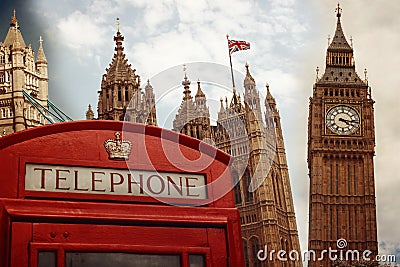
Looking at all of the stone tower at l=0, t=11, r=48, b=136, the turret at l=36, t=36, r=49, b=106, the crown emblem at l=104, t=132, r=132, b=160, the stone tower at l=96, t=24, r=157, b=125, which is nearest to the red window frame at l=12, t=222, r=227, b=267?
the crown emblem at l=104, t=132, r=132, b=160

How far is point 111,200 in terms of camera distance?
3770mm

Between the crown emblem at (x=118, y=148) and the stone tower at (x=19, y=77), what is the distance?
102 ft

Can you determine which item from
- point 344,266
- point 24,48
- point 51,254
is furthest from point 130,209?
point 24,48

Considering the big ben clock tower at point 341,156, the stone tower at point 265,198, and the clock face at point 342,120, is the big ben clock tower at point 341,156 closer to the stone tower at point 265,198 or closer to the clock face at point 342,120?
the clock face at point 342,120

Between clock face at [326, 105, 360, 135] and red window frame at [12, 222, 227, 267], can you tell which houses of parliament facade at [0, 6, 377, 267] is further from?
red window frame at [12, 222, 227, 267]

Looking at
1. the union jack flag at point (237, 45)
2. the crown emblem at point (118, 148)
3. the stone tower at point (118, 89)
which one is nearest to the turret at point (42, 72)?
the stone tower at point (118, 89)

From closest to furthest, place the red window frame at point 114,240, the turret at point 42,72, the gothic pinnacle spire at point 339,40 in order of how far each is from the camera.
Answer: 1. the red window frame at point 114,240
2. the turret at point 42,72
3. the gothic pinnacle spire at point 339,40

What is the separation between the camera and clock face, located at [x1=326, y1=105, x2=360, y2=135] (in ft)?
147

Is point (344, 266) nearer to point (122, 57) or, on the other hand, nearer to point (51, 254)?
point (122, 57)

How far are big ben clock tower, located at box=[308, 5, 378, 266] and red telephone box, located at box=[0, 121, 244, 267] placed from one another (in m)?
40.4

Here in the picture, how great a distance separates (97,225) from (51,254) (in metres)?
0.24

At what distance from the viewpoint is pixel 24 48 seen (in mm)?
38219

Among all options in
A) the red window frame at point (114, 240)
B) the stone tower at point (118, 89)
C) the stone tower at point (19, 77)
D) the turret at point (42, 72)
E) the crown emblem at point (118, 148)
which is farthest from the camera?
the turret at point (42, 72)

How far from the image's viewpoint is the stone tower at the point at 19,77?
35.2 meters
